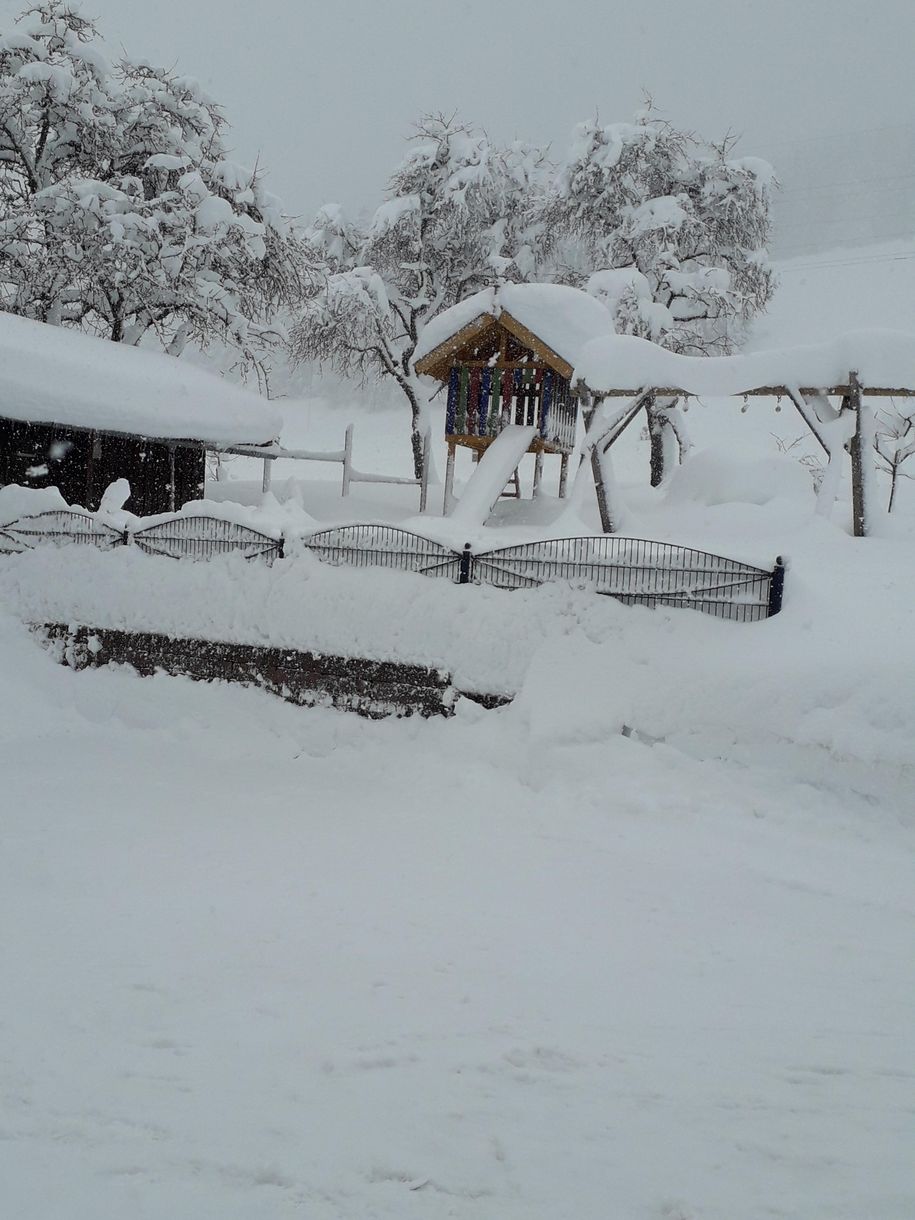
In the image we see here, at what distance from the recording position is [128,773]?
32.1ft

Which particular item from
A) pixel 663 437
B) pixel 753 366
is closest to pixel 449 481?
pixel 753 366

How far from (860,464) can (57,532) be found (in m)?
12.1

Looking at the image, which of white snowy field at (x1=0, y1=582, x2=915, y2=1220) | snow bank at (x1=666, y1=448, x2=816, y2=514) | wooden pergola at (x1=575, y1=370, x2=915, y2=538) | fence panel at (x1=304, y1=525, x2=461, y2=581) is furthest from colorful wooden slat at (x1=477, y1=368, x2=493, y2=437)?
white snowy field at (x1=0, y1=582, x2=915, y2=1220)

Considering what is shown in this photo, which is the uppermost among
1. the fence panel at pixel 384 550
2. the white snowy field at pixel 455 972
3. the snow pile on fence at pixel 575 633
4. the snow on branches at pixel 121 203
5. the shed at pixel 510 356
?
the snow on branches at pixel 121 203

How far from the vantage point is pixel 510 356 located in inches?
731

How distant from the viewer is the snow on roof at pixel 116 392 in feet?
50.3

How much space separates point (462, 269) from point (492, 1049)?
82.6ft

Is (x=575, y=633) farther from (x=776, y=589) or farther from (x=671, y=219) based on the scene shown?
(x=671, y=219)

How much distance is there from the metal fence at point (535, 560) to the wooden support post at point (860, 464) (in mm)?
4069

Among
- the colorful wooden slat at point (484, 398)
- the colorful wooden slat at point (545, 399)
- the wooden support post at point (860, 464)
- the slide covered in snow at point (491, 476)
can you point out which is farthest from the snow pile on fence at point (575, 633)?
the colorful wooden slat at point (484, 398)

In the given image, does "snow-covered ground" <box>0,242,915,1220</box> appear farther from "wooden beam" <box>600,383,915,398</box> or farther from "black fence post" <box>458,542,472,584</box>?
"wooden beam" <box>600,383,915,398</box>

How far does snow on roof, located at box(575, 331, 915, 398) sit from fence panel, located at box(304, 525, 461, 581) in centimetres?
566

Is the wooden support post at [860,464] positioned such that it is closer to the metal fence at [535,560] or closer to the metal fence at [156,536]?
the metal fence at [535,560]

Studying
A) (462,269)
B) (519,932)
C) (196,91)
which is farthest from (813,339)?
(519,932)
